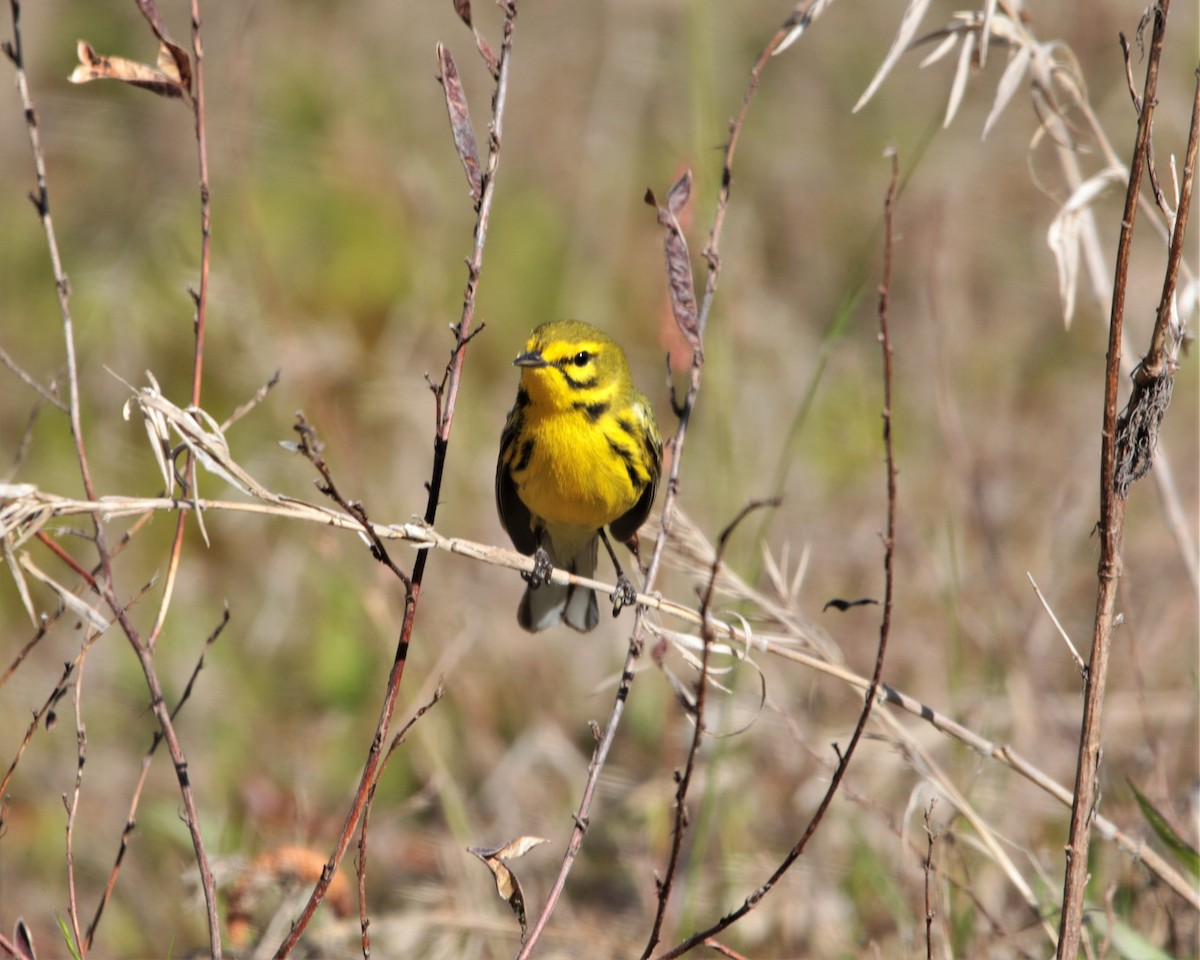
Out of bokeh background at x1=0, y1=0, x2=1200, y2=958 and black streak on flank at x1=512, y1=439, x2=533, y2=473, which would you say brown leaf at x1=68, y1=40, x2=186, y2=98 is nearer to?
bokeh background at x1=0, y1=0, x2=1200, y2=958

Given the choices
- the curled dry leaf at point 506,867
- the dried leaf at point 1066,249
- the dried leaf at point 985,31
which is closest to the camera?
the curled dry leaf at point 506,867

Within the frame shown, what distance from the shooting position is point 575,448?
334 centimetres

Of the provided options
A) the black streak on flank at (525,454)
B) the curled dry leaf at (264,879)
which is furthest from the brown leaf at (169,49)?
the curled dry leaf at (264,879)

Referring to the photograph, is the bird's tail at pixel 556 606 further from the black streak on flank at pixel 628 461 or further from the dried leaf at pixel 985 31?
the dried leaf at pixel 985 31

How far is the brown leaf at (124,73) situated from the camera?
6.51ft

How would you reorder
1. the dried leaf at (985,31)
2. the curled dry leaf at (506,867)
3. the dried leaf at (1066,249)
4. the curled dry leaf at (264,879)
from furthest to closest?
the curled dry leaf at (264,879) < the dried leaf at (1066,249) < the dried leaf at (985,31) < the curled dry leaf at (506,867)

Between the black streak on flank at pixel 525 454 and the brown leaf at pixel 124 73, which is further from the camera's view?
the black streak on flank at pixel 525 454

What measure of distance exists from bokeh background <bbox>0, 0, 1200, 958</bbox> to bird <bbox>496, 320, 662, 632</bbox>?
10.4 inches

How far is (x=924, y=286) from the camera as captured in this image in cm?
600

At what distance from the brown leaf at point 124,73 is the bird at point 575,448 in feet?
4.21

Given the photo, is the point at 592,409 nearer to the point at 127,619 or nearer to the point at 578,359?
the point at 578,359

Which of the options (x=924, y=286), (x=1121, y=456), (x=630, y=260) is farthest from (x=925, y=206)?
(x=1121, y=456)

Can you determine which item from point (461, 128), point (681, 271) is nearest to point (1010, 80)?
point (681, 271)

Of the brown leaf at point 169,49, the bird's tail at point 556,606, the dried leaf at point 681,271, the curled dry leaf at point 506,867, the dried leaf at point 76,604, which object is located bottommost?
the bird's tail at point 556,606
